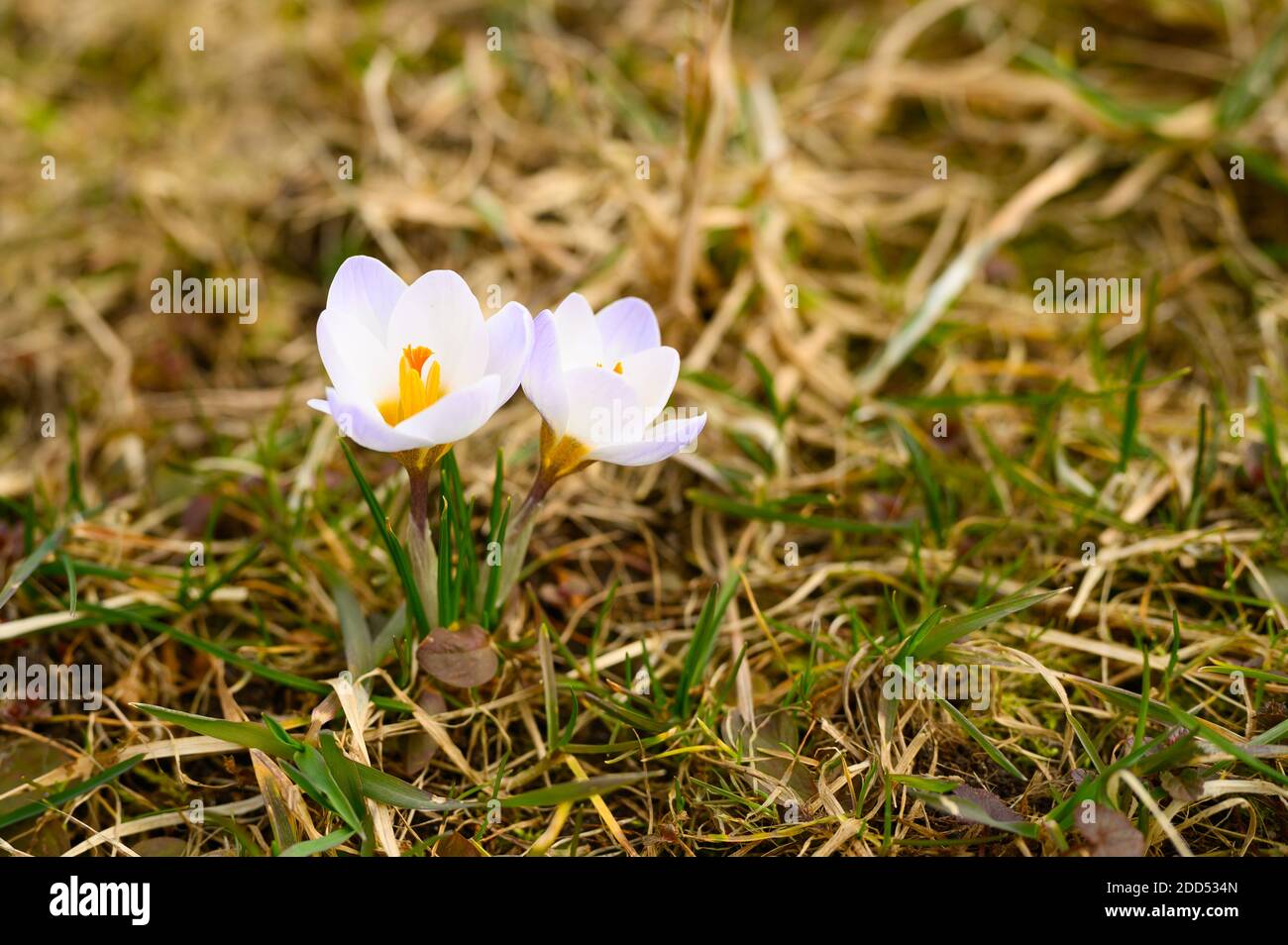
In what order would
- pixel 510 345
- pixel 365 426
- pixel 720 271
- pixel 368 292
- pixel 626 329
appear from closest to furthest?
pixel 365 426
pixel 510 345
pixel 368 292
pixel 626 329
pixel 720 271

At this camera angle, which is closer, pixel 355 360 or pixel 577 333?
pixel 355 360

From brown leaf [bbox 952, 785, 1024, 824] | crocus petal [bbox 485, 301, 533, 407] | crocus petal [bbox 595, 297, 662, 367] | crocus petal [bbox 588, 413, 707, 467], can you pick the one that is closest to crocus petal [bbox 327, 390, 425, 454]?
crocus petal [bbox 485, 301, 533, 407]

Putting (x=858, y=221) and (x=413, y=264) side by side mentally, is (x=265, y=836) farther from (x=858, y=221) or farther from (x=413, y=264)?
(x=858, y=221)

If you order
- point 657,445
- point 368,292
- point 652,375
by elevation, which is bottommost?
point 657,445

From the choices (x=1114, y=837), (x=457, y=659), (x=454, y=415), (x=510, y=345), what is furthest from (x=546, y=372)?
(x=1114, y=837)

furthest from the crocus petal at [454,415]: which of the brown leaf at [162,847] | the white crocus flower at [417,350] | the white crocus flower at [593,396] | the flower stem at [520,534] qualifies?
the brown leaf at [162,847]

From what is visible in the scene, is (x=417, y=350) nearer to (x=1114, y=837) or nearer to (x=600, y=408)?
(x=600, y=408)

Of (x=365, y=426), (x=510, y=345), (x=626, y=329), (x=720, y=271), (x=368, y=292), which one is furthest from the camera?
(x=720, y=271)

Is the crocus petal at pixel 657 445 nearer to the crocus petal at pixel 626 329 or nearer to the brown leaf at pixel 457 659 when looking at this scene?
the crocus petal at pixel 626 329
